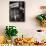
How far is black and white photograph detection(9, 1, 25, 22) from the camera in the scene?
2957 mm

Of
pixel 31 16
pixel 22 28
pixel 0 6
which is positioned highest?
pixel 0 6

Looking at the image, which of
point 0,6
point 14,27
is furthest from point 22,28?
point 0,6

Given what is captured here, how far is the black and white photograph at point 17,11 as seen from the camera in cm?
296

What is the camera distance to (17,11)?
2.97m

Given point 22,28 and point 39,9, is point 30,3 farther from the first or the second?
point 22,28

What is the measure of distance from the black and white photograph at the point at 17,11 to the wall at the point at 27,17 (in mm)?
54

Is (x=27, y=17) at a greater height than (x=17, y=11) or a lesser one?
lesser

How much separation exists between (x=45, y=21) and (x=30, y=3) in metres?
0.42

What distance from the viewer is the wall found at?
9.71 feet

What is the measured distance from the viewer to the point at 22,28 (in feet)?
9.80

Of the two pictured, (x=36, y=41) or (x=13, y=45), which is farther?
(x=36, y=41)

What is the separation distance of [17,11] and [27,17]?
0.21m

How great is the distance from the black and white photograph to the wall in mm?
54

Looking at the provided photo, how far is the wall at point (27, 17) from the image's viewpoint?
2.96m
